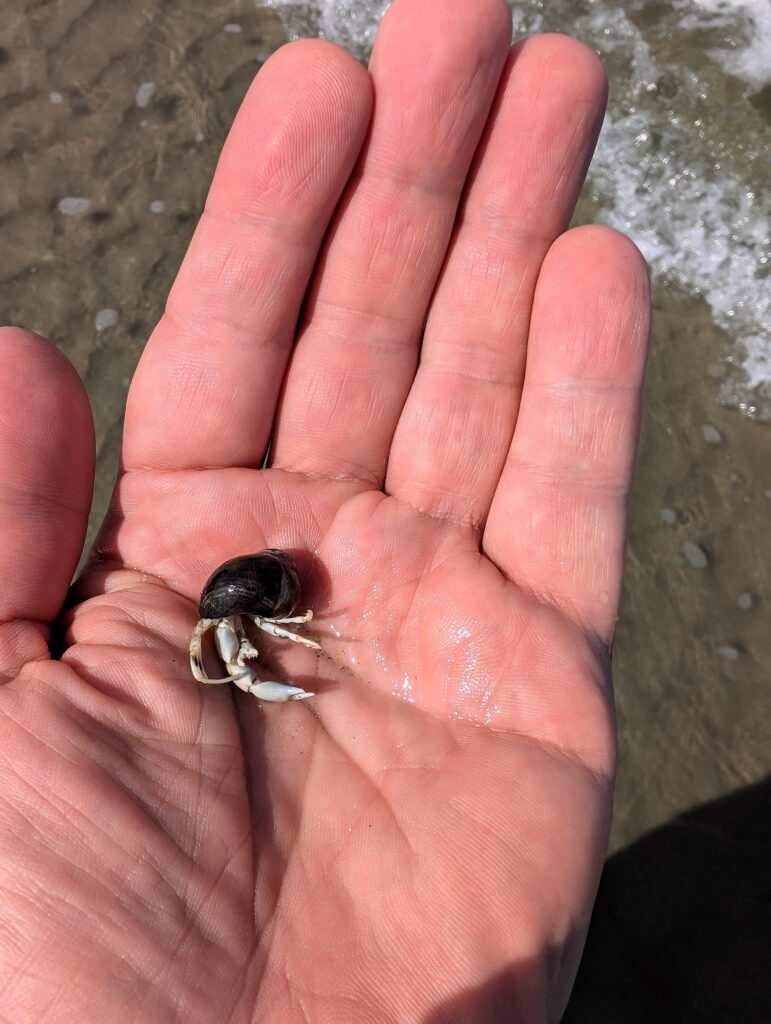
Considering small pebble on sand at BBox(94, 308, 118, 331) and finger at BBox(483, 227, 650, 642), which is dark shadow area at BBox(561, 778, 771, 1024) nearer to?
finger at BBox(483, 227, 650, 642)

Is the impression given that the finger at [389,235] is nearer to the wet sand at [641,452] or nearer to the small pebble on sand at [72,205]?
the wet sand at [641,452]

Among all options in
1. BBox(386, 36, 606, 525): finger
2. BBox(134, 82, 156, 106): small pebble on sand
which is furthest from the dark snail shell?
BBox(134, 82, 156, 106): small pebble on sand

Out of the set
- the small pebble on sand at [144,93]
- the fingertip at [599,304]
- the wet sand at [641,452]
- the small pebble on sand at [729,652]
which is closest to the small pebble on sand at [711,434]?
the wet sand at [641,452]

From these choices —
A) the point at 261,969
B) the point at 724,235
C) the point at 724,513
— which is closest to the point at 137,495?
→ the point at 261,969

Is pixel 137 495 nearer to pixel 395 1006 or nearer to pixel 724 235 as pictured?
pixel 395 1006

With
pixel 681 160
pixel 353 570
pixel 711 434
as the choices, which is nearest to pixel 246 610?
pixel 353 570

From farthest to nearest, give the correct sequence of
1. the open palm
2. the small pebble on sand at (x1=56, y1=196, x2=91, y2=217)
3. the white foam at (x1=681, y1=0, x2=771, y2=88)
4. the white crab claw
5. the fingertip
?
the white foam at (x1=681, y1=0, x2=771, y2=88)
the small pebble on sand at (x1=56, y1=196, x2=91, y2=217)
the fingertip
the white crab claw
the open palm

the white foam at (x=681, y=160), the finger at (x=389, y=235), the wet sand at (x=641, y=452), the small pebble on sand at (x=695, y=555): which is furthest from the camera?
the white foam at (x=681, y=160)
